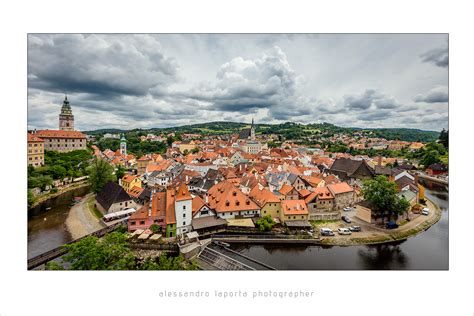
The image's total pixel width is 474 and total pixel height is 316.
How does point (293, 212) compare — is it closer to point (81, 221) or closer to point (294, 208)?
point (294, 208)

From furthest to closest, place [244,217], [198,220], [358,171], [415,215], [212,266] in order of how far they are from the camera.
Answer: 1. [358,171]
2. [415,215]
3. [244,217]
4. [198,220]
5. [212,266]

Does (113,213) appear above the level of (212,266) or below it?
above

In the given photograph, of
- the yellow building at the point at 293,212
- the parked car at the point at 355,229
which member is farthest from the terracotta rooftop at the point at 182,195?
the parked car at the point at 355,229

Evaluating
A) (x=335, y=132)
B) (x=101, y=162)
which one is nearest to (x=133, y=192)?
(x=101, y=162)

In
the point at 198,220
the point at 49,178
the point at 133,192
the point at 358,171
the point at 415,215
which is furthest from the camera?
the point at 358,171

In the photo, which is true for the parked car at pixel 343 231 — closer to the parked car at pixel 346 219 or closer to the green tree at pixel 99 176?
the parked car at pixel 346 219

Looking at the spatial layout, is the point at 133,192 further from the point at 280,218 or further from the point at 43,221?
the point at 280,218
